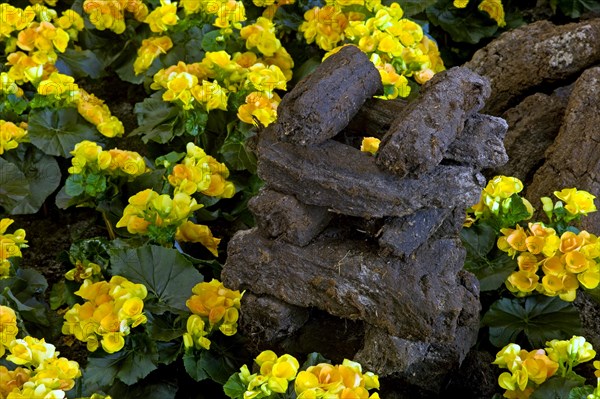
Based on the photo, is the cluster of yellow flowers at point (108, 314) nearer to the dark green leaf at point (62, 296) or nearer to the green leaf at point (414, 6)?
the dark green leaf at point (62, 296)

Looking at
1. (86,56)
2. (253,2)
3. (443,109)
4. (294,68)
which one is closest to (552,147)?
(443,109)

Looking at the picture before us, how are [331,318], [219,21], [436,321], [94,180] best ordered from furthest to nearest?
[219,21], [94,180], [331,318], [436,321]

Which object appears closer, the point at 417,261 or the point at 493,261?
the point at 417,261

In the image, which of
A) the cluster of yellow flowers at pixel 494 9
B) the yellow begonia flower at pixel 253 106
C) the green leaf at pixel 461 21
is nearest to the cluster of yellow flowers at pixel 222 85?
the yellow begonia flower at pixel 253 106

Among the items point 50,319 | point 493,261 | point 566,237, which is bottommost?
point 50,319

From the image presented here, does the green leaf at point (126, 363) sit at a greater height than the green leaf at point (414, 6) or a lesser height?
lesser

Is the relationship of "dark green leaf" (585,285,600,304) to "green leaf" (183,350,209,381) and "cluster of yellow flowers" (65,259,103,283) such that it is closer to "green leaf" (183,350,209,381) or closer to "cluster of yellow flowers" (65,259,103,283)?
"green leaf" (183,350,209,381)

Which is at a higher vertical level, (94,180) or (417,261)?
(417,261)

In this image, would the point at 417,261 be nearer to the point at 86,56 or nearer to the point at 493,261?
the point at 493,261
